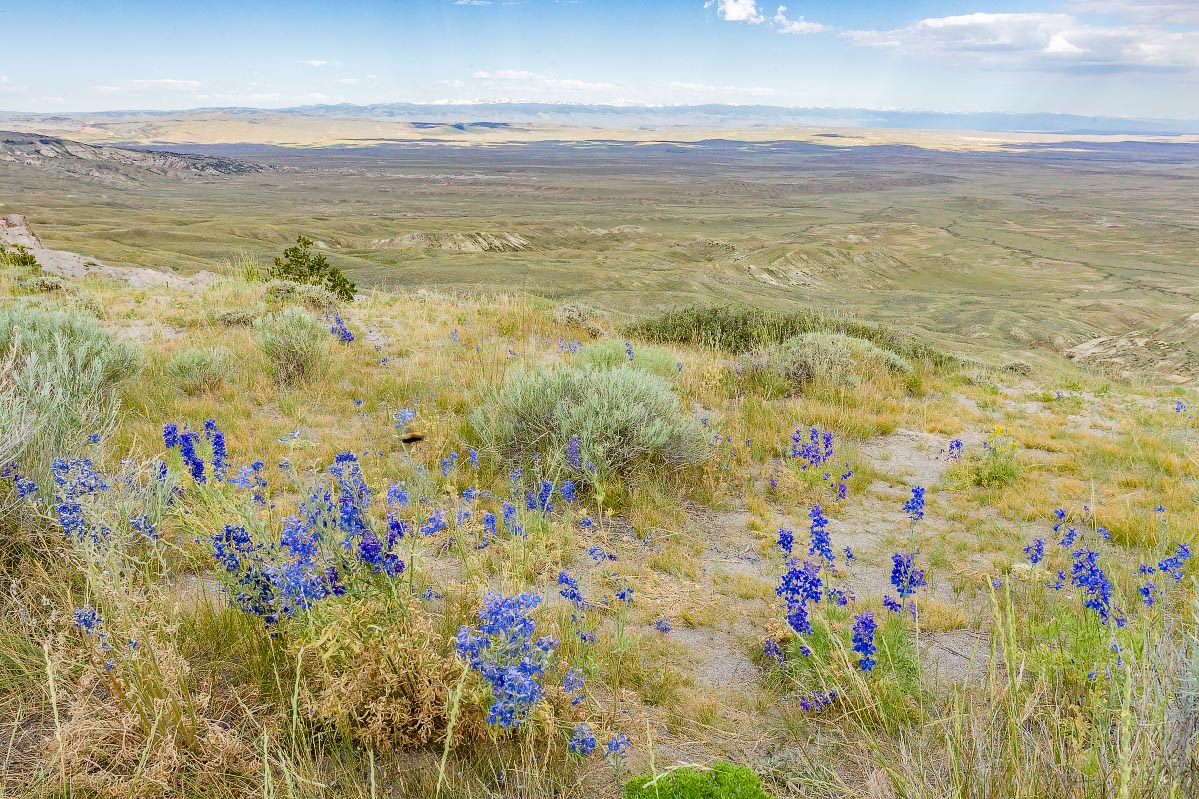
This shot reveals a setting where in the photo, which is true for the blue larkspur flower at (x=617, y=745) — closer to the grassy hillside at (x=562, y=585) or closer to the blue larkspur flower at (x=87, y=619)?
the grassy hillside at (x=562, y=585)

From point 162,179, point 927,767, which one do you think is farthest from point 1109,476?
point 162,179

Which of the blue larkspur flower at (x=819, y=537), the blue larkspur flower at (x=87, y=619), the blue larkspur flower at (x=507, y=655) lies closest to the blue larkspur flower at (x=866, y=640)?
the blue larkspur flower at (x=819, y=537)

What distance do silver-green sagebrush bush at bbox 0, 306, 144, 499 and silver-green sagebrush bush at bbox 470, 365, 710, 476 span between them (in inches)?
95.7

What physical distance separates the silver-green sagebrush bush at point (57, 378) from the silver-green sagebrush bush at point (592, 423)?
2.43 metres

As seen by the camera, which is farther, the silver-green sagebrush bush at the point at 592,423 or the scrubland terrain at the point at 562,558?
the silver-green sagebrush bush at the point at 592,423

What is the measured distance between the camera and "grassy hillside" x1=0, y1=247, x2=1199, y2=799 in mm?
2092

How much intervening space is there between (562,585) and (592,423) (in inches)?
64.7

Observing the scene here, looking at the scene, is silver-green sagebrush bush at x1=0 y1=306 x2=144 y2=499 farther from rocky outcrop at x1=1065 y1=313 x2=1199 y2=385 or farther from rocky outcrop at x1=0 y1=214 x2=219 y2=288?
rocky outcrop at x1=1065 y1=313 x2=1199 y2=385

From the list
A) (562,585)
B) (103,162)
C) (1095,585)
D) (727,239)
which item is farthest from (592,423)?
(103,162)

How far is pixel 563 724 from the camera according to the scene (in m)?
2.36

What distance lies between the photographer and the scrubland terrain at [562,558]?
83.0 inches

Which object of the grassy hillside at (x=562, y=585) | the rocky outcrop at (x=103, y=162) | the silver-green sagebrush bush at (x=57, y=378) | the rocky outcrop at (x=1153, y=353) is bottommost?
the rocky outcrop at (x=1153, y=353)

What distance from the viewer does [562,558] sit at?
3.90 meters

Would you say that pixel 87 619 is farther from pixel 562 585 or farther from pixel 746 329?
pixel 746 329
